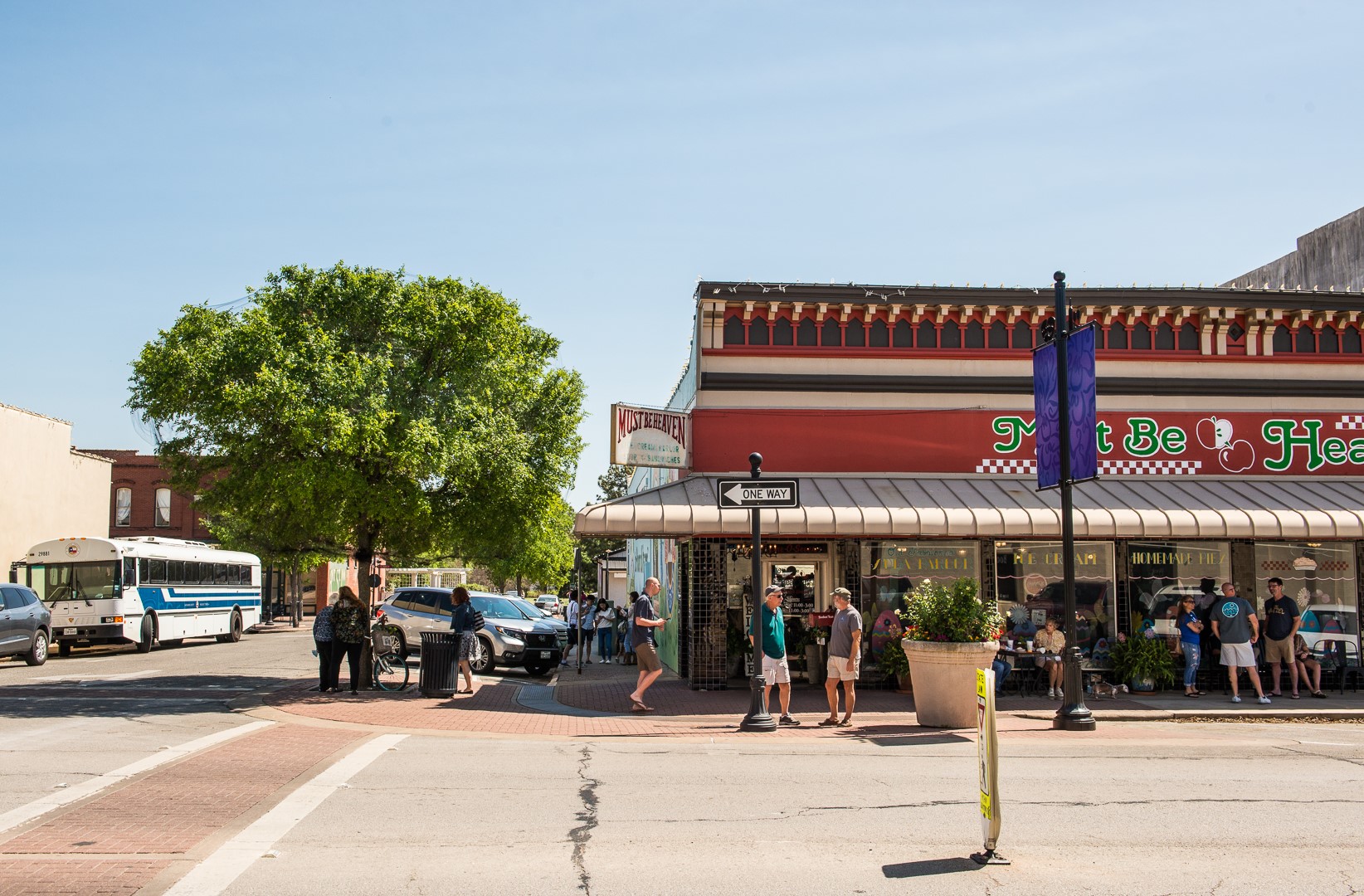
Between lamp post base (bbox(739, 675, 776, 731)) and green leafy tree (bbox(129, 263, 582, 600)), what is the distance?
6.42 metres

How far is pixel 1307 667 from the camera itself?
56.9 feet

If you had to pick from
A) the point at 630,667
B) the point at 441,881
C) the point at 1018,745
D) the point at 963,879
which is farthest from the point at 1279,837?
the point at 630,667

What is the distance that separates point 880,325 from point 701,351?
310 cm

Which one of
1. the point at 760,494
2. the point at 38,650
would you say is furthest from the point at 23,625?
the point at 760,494

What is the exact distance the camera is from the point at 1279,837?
25.2ft

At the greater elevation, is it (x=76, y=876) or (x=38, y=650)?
(x=76, y=876)

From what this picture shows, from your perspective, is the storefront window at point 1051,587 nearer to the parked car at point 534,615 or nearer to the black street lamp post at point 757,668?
the black street lamp post at point 757,668

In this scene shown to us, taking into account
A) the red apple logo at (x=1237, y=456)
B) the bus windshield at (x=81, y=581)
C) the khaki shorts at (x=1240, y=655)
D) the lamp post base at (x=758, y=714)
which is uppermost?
the red apple logo at (x=1237, y=456)

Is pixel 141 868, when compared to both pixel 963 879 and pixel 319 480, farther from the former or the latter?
pixel 319 480

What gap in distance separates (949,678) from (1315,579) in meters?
8.47

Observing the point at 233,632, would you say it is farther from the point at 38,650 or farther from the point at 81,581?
the point at 38,650

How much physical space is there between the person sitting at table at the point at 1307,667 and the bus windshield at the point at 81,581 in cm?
2589

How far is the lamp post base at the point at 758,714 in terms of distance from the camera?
13305 mm

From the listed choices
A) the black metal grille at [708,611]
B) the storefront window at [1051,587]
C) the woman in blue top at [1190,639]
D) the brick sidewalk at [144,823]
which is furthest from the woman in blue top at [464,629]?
the woman in blue top at [1190,639]
